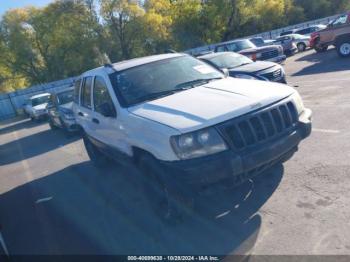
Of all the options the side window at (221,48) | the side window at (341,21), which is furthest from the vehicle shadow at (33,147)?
the side window at (341,21)

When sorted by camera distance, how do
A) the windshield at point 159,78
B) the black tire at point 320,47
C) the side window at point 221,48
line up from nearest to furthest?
the windshield at point 159,78
the side window at point 221,48
the black tire at point 320,47

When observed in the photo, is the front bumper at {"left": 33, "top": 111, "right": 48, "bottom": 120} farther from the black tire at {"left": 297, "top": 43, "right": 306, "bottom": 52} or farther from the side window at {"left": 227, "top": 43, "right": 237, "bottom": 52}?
the black tire at {"left": 297, "top": 43, "right": 306, "bottom": 52}

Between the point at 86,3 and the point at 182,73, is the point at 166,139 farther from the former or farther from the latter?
the point at 86,3

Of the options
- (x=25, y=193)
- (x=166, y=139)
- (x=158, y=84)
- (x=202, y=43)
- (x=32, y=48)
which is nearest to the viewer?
(x=166, y=139)

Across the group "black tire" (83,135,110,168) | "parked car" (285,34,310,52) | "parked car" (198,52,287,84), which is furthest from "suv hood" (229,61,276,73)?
"parked car" (285,34,310,52)

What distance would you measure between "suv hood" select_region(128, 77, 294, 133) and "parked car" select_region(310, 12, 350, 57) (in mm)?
11811

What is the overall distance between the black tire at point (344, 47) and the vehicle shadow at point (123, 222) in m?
11.6

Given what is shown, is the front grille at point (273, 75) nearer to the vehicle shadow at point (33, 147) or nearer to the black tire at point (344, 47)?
the vehicle shadow at point (33, 147)

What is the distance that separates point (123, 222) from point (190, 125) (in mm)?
1786

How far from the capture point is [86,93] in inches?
255

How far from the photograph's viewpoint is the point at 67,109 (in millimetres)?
11617

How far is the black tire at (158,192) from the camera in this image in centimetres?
411

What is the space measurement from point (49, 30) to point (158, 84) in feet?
154

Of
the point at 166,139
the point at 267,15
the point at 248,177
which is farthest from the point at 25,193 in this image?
the point at 267,15
